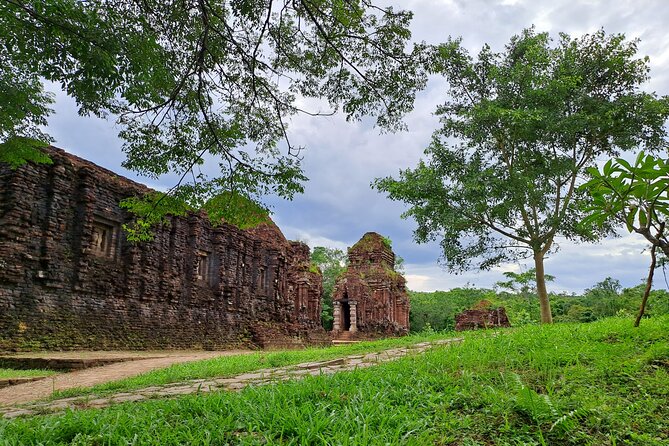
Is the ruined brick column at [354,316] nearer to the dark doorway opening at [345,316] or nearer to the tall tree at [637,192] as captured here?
the dark doorway opening at [345,316]

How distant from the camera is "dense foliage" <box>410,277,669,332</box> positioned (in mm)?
23547

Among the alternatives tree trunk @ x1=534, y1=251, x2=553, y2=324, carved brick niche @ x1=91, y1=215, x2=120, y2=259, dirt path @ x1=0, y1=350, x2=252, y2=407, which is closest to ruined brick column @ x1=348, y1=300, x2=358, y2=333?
tree trunk @ x1=534, y1=251, x2=553, y2=324

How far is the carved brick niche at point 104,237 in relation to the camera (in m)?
13.2

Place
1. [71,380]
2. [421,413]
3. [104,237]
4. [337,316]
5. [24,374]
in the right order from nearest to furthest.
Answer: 1. [421,413]
2. [71,380]
3. [24,374]
4. [104,237]
5. [337,316]

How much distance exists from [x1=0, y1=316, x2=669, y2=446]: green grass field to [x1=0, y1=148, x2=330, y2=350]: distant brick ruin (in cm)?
830

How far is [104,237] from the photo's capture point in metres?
13.7

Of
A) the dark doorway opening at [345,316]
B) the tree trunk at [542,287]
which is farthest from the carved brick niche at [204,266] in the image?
the tree trunk at [542,287]

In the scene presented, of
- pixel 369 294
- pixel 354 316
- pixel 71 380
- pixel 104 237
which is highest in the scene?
pixel 104 237

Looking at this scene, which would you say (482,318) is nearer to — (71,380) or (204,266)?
(204,266)

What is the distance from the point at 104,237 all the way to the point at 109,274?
1.23m

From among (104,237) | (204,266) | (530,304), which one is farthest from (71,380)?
(530,304)

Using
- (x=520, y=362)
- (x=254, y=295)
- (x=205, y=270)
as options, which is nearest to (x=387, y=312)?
(x=254, y=295)

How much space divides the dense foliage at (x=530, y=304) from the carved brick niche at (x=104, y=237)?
1271cm

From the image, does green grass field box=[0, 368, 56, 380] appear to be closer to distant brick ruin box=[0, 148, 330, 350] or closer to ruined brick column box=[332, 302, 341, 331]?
distant brick ruin box=[0, 148, 330, 350]
